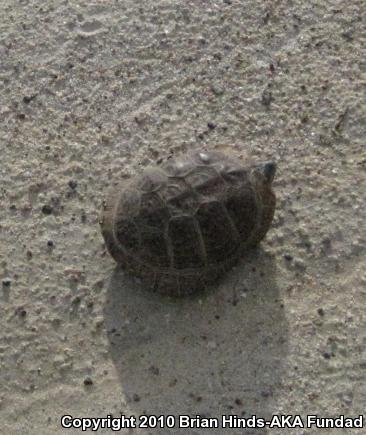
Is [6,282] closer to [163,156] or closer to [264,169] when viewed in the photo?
[163,156]

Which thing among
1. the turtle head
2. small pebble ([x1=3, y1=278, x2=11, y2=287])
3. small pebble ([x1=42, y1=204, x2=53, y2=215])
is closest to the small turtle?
the turtle head

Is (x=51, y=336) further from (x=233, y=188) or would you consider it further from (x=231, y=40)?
(x=231, y=40)

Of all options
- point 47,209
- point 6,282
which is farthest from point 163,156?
point 6,282

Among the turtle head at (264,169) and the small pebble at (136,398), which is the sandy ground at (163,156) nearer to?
the small pebble at (136,398)

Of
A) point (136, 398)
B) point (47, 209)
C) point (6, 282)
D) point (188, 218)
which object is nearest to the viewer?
point (188, 218)

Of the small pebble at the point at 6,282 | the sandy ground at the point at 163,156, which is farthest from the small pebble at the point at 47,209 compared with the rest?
the small pebble at the point at 6,282

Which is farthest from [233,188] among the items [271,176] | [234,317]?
[234,317]

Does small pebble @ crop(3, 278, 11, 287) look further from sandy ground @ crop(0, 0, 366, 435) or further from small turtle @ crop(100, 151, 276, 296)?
small turtle @ crop(100, 151, 276, 296)
